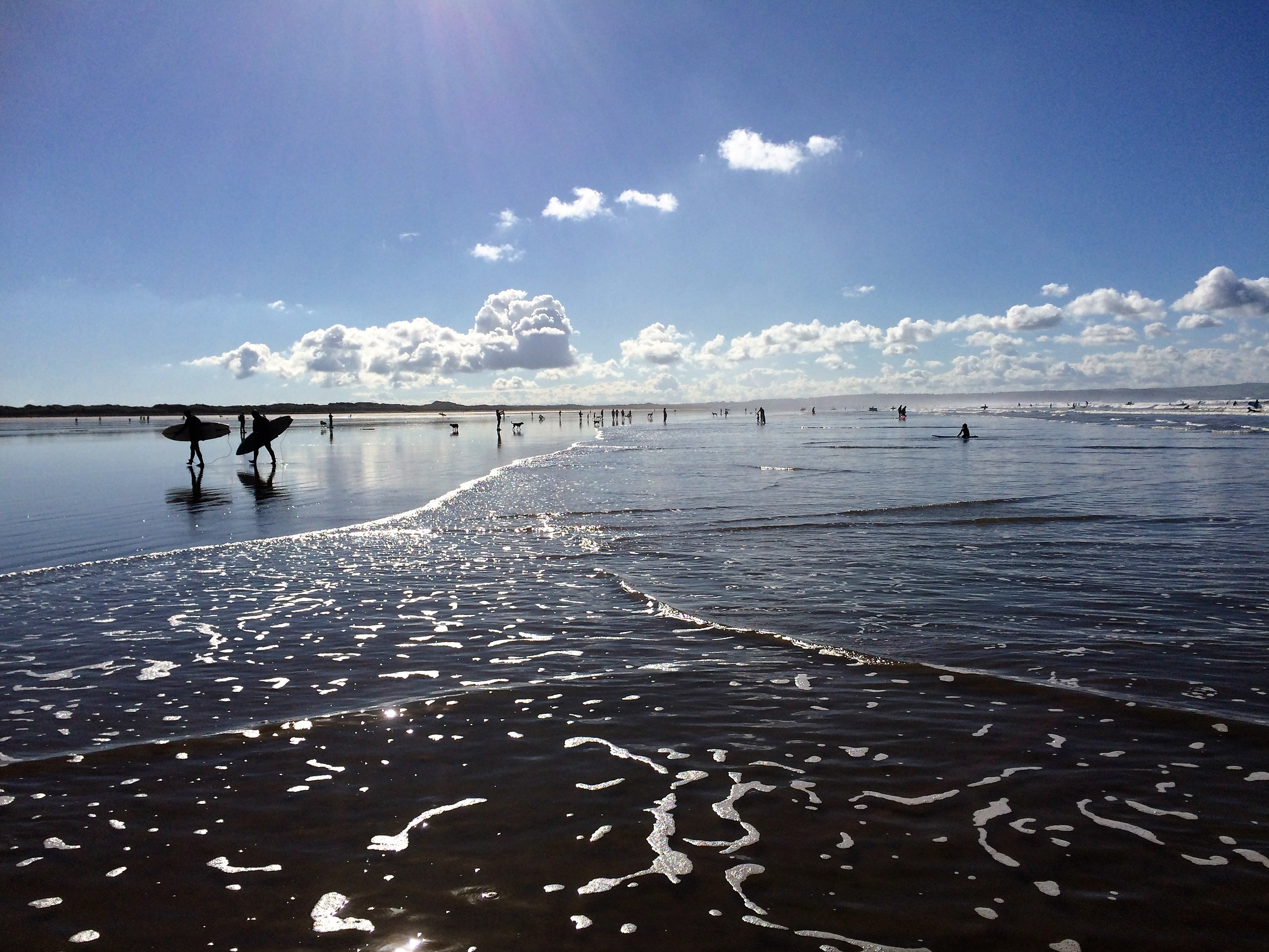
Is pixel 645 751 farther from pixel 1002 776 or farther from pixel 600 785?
pixel 1002 776

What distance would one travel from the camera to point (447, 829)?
216 inches

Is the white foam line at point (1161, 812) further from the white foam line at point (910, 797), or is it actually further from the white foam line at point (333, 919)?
the white foam line at point (333, 919)

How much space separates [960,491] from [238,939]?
90.3ft

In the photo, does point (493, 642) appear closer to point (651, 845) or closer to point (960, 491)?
point (651, 845)

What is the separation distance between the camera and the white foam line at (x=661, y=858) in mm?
4820

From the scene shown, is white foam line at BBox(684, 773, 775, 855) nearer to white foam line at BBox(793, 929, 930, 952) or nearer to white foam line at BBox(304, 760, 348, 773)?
white foam line at BBox(793, 929, 930, 952)

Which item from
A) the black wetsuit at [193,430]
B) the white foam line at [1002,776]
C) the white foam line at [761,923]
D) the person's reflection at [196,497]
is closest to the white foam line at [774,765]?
the white foam line at [1002,776]

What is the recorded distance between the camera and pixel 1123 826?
5.41 metres

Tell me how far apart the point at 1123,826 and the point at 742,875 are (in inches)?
→ 118

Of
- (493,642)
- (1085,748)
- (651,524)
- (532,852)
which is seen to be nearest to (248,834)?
(532,852)

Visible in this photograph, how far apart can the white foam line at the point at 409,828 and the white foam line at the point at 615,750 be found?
1.25 meters

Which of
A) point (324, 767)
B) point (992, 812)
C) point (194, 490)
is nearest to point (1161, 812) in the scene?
point (992, 812)

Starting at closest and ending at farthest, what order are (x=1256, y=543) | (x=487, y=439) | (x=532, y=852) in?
(x=532, y=852)
(x=1256, y=543)
(x=487, y=439)

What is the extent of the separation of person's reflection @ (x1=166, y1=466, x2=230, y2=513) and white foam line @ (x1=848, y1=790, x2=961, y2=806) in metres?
24.9
